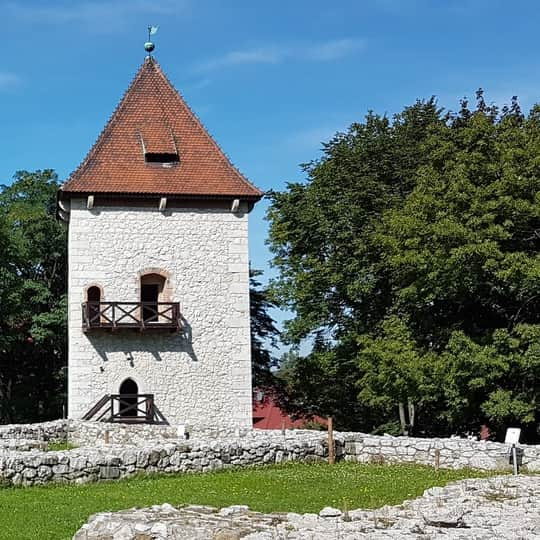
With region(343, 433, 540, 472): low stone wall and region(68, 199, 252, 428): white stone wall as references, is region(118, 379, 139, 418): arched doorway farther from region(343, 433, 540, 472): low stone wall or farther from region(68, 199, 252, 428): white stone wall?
region(343, 433, 540, 472): low stone wall

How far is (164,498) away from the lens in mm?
12453

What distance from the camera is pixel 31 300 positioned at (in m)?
33.8

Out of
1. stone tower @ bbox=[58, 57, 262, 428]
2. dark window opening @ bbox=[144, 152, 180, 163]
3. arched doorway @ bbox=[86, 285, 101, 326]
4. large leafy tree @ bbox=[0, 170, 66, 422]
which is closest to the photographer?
arched doorway @ bbox=[86, 285, 101, 326]

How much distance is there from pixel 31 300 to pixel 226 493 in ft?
72.9

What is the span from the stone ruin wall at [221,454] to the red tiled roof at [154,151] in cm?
757

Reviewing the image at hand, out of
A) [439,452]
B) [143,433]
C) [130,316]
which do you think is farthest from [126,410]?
[439,452]

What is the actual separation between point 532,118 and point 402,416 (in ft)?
33.2

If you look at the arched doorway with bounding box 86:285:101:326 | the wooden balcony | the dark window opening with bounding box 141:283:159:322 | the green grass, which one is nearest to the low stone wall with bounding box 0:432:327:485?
the green grass

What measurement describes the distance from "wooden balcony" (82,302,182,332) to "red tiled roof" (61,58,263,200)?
2.97 meters

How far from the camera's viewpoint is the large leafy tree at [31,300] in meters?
32.8

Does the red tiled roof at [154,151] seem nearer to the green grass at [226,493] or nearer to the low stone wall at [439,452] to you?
the low stone wall at [439,452]

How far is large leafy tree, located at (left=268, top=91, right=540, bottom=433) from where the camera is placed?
22.8 meters

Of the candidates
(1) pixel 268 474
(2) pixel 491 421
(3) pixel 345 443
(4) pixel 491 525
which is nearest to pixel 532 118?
(2) pixel 491 421

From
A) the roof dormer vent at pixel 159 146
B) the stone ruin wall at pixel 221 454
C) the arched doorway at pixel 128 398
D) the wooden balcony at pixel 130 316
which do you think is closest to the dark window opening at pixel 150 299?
the wooden balcony at pixel 130 316
